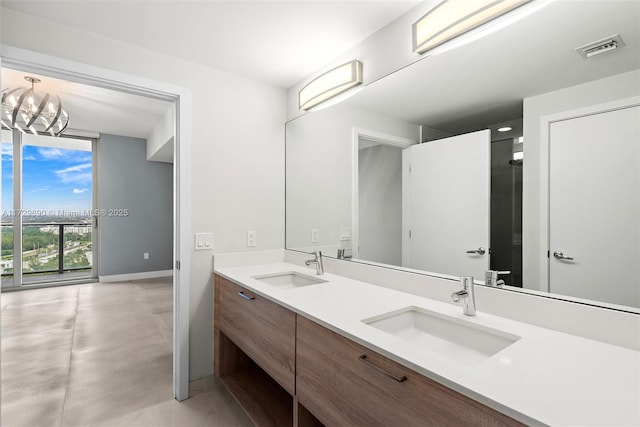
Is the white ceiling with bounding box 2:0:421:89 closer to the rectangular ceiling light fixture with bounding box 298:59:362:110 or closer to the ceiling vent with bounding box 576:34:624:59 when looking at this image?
the rectangular ceiling light fixture with bounding box 298:59:362:110

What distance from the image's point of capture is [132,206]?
5.61 metres

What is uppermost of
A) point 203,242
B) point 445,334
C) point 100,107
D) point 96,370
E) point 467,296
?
point 100,107

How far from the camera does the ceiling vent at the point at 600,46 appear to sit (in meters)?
1.00

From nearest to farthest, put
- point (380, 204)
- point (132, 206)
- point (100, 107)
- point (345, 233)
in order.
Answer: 1. point (380, 204)
2. point (345, 233)
3. point (100, 107)
4. point (132, 206)

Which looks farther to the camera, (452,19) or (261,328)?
(261,328)

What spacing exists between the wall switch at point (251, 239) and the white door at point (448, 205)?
1.18m

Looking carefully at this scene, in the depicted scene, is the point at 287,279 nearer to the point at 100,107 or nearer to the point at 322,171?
the point at 322,171

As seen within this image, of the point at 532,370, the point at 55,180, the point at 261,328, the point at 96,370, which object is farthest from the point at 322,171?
the point at 55,180

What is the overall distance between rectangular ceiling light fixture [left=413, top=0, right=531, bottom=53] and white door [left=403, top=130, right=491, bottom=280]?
0.44 meters

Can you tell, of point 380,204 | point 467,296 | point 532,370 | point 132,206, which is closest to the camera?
point 532,370

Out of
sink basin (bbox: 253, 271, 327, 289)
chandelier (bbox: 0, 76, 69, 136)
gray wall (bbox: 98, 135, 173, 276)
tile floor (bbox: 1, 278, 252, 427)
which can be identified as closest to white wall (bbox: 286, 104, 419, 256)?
sink basin (bbox: 253, 271, 327, 289)

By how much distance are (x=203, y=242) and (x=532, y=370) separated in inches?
76.0

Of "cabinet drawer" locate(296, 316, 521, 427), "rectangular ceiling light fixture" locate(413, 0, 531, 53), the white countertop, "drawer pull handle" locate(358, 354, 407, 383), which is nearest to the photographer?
the white countertop

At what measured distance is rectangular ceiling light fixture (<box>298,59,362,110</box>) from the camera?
74.4 inches
